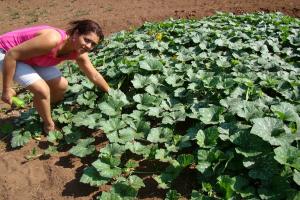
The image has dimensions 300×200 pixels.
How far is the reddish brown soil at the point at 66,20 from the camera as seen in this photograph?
3131mm

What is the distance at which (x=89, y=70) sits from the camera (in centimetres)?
397

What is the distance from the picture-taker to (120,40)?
6066 millimetres

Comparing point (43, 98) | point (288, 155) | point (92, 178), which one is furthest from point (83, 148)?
point (288, 155)

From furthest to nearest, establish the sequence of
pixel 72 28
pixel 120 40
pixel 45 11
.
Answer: pixel 45 11, pixel 120 40, pixel 72 28

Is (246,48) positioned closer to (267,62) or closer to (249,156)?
(267,62)

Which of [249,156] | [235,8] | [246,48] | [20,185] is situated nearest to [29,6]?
[235,8]

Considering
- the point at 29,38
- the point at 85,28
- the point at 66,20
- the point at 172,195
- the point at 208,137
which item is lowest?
the point at 66,20

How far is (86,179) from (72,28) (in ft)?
4.66

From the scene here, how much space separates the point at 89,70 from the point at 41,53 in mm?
637

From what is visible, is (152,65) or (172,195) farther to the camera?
(152,65)

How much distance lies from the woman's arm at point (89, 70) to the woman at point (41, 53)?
0.03 feet

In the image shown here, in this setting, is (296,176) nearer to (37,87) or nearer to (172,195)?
(172,195)

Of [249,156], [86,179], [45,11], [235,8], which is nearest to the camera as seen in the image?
[249,156]

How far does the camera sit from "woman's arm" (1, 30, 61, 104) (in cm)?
336
